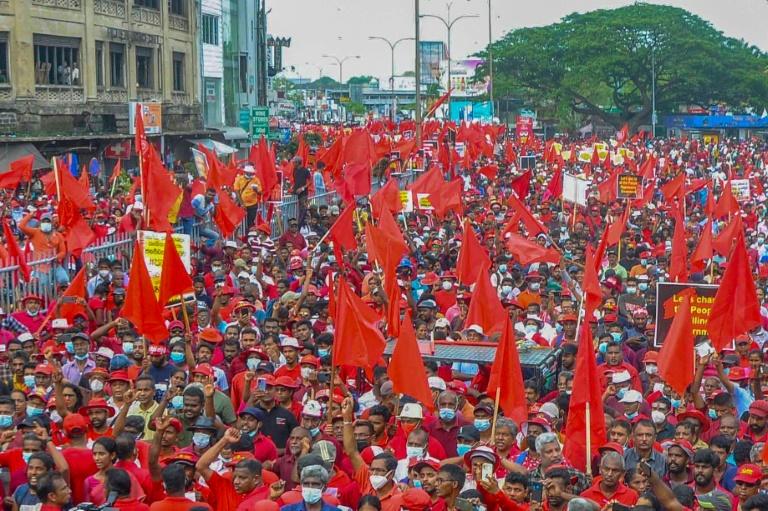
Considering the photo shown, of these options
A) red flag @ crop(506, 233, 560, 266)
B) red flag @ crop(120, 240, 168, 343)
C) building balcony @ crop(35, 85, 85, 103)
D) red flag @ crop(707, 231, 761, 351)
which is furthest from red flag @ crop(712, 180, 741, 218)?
building balcony @ crop(35, 85, 85, 103)

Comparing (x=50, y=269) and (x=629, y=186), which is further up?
(x=629, y=186)

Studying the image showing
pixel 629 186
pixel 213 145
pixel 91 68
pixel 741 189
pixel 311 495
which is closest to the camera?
pixel 311 495

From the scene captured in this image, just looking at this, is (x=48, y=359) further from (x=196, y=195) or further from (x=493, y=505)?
(x=196, y=195)

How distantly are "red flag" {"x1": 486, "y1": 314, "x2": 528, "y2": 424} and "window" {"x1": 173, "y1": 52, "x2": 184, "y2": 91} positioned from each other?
114ft

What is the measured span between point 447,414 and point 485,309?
3.80m

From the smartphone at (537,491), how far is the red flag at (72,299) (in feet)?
21.1

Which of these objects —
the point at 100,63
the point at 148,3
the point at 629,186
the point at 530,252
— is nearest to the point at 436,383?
the point at 530,252

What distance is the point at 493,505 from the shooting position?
7.58 meters

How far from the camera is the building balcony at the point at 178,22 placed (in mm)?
42656

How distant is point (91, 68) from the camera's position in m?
36.9

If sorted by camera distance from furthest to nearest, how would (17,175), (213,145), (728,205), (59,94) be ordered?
(213,145), (59,94), (728,205), (17,175)

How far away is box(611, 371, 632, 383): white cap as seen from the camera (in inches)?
416

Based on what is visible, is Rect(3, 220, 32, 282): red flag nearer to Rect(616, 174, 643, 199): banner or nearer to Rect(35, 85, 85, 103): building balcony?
Rect(616, 174, 643, 199): banner

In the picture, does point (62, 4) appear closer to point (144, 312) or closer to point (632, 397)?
point (144, 312)
